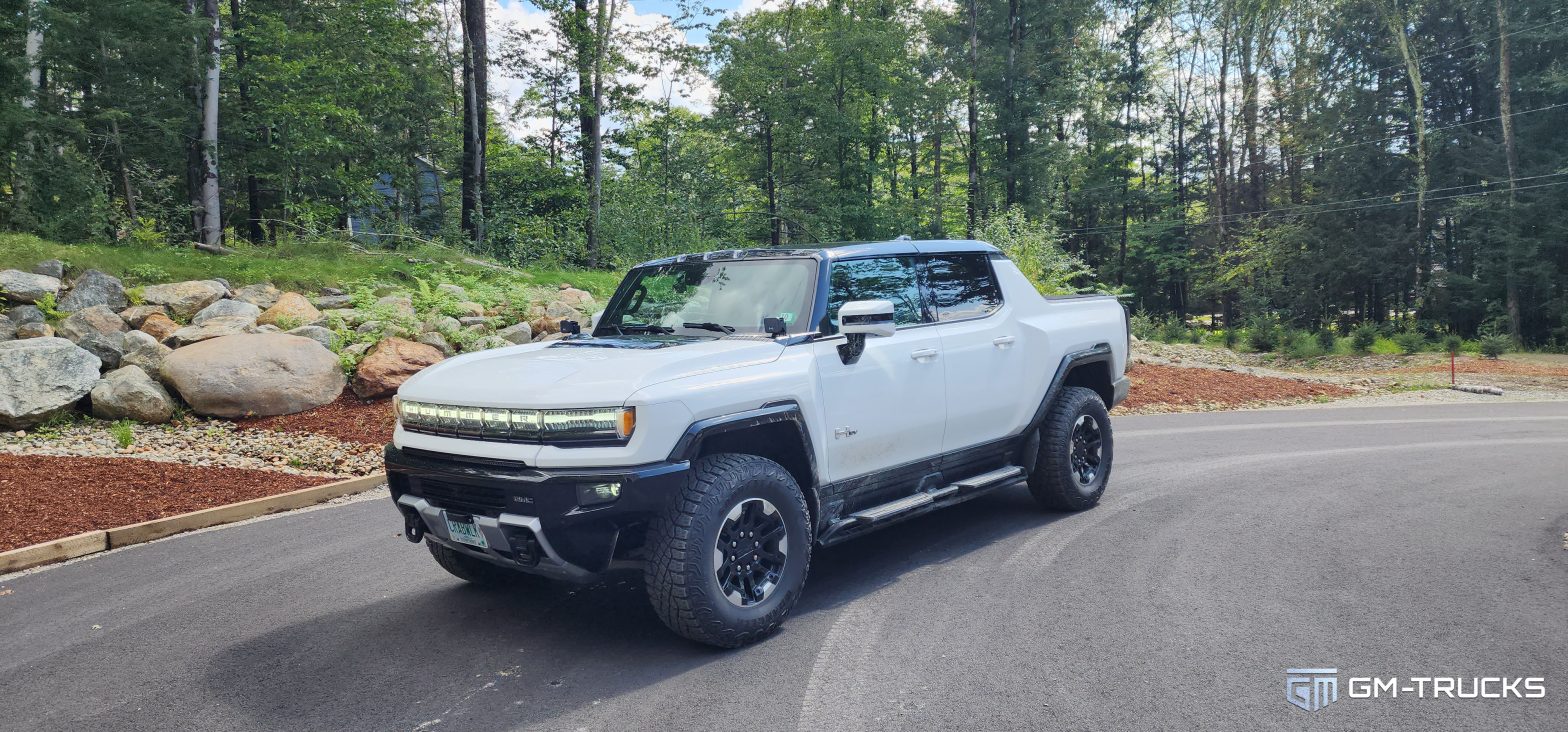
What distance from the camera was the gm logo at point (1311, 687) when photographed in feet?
11.4

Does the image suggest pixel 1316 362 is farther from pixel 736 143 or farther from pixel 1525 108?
pixel 736 143

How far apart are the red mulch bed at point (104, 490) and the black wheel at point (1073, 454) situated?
21.8 ft

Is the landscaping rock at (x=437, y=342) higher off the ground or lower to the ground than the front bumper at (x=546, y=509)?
higher

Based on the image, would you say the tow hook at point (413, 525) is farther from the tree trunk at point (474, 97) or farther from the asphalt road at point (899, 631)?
the tree trunk at point (474, 97)

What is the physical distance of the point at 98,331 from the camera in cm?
1082

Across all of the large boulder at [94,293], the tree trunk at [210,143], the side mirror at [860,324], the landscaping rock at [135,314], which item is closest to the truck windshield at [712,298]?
the side mirror at [860,324]

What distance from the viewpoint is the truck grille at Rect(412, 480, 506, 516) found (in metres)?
3.92

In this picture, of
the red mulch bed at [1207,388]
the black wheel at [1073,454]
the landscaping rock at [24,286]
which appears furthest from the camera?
the red mulch bed at [1207,388]

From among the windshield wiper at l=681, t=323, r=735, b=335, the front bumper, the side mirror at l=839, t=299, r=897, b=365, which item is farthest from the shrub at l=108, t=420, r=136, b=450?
the side mirror at l=839, t=299, r=897, b=365

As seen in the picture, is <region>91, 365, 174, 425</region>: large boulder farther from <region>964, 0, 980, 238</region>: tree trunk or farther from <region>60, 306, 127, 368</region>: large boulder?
<region>964, 0, 980, 238</region>: tree trunk

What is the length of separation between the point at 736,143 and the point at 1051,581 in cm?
3382

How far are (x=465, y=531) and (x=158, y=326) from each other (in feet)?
32.8

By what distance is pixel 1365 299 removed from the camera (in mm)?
42281

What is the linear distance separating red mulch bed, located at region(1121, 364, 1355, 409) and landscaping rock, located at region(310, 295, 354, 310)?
41.9 ft
